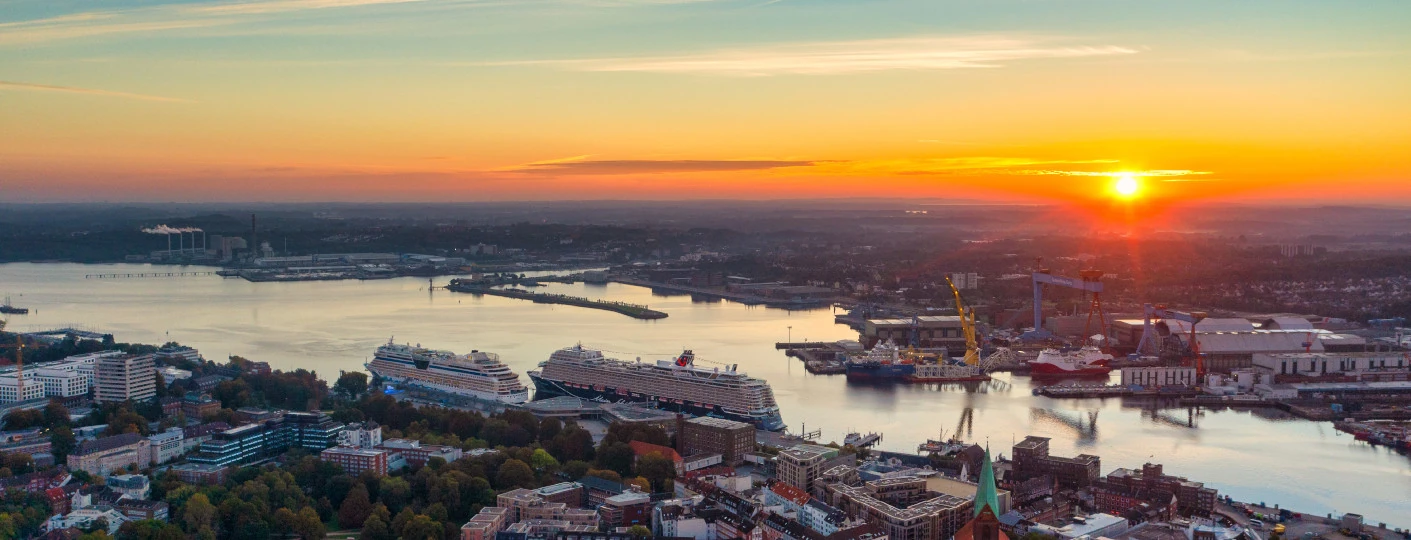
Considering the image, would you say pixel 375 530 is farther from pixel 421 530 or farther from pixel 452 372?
pixel 452 372

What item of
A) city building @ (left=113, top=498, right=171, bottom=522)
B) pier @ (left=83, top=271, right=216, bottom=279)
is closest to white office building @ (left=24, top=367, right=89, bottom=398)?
city building @ (left=113, top=498, right=171, bottom=522)

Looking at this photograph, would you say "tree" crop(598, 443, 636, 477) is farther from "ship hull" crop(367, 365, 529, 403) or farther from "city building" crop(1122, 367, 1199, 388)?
"city building" crop(1122, 367, 1199, 388)

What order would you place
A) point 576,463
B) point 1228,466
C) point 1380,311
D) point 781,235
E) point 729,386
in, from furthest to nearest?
point 781,235 < point 1380,311 < point 729,386 < point 1228,466 < point 576,463

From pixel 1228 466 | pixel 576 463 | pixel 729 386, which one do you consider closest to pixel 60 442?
pixel 576 463

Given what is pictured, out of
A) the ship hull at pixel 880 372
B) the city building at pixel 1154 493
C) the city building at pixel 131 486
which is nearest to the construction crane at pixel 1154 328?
the ship hull at pixel 880 372

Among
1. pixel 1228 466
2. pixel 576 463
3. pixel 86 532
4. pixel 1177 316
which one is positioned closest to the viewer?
pixel 86 532

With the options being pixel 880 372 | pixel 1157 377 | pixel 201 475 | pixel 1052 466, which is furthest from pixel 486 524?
pixel 1157 377

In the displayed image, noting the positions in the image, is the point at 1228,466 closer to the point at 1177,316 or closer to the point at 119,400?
the point at 1177,316
